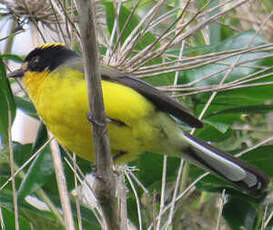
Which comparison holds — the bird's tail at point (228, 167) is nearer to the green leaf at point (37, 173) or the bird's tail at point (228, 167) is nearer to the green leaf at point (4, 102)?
the green leaf at point (37, 173)

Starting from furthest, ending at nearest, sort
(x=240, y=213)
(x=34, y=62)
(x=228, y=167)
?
(x=240, y=213), (x=34, y=62), (x=228, y=167)

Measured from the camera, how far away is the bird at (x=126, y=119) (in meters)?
2.60

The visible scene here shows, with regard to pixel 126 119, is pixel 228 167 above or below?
below

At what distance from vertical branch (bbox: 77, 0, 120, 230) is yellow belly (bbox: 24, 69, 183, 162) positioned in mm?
338

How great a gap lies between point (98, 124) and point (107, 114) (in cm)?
43

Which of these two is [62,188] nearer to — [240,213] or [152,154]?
[152,154]

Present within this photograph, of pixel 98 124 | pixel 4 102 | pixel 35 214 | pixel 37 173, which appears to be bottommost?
pixel 35 214

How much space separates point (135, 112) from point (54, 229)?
75 cm

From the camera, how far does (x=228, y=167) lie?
281 centimetres

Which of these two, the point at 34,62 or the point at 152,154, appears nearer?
the point at 34,62

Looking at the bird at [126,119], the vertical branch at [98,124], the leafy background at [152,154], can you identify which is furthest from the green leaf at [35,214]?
the vertical branch at [98,124]

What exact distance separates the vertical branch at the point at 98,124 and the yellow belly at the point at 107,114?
13.3 inches

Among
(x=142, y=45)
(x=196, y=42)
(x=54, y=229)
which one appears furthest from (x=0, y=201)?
(x=196, y=42)

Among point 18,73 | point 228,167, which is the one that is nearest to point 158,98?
point 228,167
